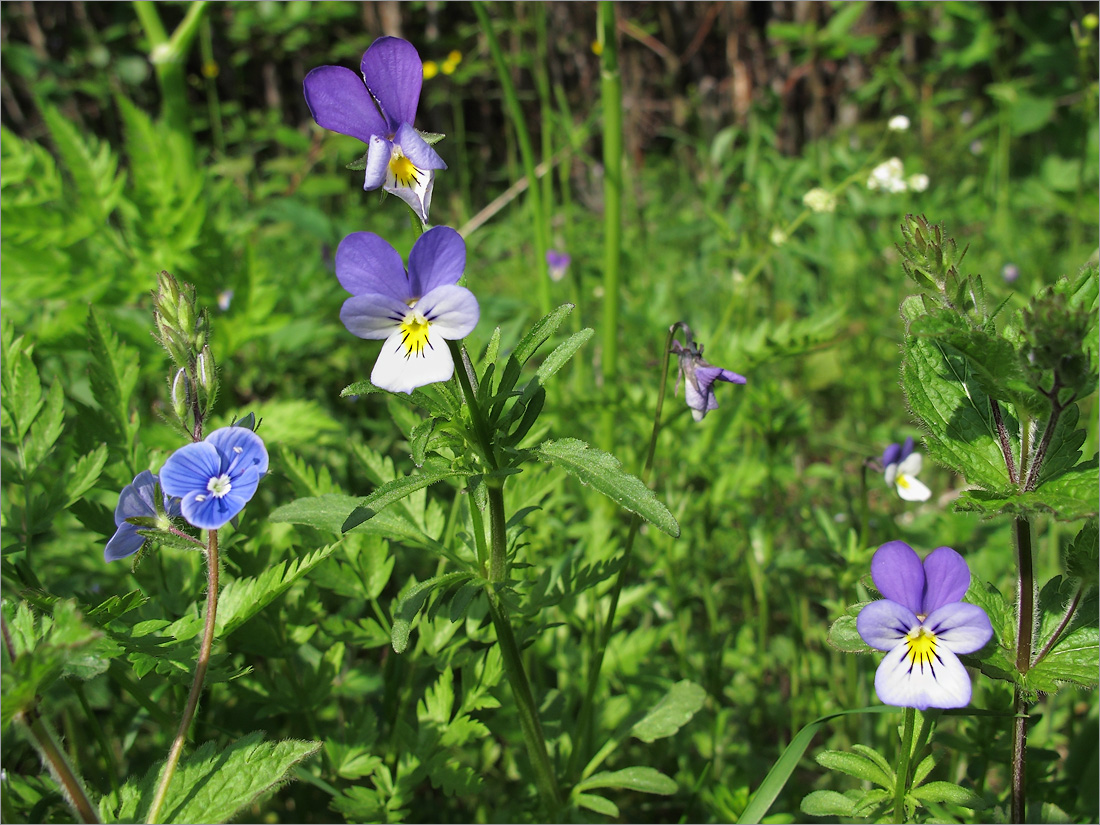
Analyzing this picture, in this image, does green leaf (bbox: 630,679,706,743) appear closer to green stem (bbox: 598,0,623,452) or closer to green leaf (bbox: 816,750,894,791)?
green leaf (bbox: 816,750,894,791)

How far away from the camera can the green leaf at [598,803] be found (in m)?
1.40

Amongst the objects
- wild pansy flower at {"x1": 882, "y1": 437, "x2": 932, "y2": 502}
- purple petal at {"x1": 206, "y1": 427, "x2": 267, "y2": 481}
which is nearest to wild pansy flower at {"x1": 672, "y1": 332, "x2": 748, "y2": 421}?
wild pansy flower at {"x1": 882, "y1": 437, "x2": 932, "y2": 502}

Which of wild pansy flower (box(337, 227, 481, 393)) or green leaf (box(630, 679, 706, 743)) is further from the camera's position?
green leaf (box(630, 679, 706, 743))

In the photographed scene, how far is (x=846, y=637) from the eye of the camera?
3.89ft

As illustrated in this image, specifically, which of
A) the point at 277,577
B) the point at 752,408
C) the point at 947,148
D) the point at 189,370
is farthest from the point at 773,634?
the point at 947,148

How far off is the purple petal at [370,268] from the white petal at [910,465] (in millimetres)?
1338

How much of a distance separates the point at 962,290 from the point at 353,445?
42.0 inches

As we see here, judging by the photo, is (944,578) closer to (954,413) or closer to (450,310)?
(954,413)

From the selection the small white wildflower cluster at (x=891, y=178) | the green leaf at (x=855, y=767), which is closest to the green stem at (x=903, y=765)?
the green leaf at (x=855, y=767)

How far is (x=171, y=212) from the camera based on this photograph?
92.4 inches

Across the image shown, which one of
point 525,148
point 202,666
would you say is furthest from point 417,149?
point 525,148

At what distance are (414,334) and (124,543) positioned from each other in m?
0.61

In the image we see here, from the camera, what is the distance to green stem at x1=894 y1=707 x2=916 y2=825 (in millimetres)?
1148

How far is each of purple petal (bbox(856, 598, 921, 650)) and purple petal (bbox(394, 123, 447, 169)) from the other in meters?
0.84
